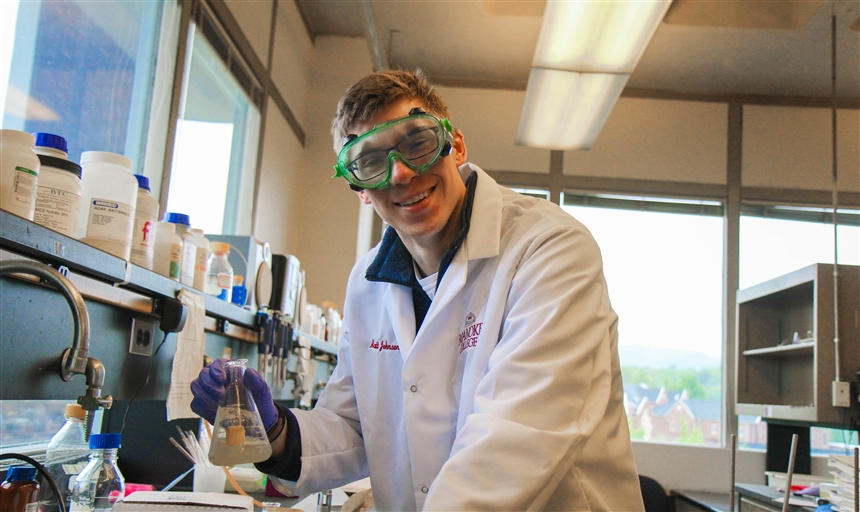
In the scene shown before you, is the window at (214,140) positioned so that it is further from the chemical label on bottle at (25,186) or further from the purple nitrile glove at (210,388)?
the chemical label on bottle at (25,186)

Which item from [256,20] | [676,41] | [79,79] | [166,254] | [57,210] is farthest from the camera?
[676,41]

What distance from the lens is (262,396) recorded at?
1403 millimetres

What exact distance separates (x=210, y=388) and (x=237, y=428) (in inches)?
3.8

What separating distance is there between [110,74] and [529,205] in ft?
5.96

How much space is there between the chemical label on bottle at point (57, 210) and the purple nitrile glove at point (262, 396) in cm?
43

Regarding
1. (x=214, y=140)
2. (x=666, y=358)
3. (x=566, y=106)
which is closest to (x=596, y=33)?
(x=566, y=106)

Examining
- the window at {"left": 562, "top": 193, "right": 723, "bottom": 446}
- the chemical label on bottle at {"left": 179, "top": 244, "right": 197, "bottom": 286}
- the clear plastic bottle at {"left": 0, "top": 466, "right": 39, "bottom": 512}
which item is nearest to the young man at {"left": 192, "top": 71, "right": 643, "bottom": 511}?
the clear plastic bottle at {"left": 0, "top": 466, "right": 39, "bottom": 512}

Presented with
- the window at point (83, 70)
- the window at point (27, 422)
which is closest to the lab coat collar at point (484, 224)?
the window at point (83, 70)

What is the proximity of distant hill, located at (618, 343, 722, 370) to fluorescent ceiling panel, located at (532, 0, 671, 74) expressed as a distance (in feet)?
9.40

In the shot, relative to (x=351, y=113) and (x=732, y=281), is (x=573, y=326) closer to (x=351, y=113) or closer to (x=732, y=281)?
(x=351, y=113)

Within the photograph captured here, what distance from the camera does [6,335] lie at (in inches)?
42.0

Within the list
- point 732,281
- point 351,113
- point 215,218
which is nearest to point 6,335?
point 351,113

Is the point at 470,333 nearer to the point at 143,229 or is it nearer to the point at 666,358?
the point at 143,229

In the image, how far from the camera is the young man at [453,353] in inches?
42.0
